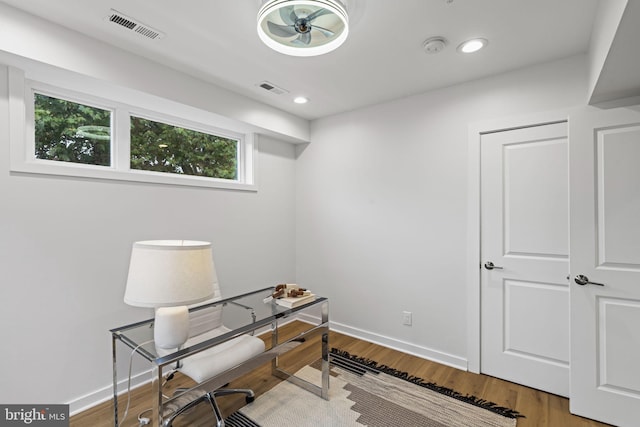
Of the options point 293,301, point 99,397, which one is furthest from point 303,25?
point 99,397

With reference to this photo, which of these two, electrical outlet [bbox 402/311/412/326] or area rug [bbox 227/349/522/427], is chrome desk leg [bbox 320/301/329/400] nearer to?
area rug [bbox 227/349/522/427]

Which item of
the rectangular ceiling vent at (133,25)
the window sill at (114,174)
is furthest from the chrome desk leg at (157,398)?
the rectangular ceiling vent at (133,25)

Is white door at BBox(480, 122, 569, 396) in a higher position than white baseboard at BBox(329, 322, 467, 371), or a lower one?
higher

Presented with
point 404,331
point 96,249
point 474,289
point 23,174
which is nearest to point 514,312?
point 474,289

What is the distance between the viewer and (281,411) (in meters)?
2.02

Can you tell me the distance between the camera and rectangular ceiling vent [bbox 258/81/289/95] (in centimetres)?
265

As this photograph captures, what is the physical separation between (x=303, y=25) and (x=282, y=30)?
0.43 ft

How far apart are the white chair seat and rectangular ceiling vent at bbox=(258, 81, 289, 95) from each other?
204 cm

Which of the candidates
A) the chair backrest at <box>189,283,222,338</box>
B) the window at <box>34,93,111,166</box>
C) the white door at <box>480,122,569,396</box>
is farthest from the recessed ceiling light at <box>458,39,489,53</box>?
the window at <box>34,93,111,166</box>

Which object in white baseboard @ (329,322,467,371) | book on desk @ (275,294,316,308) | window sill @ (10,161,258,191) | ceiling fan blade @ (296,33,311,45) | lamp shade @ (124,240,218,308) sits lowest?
white baseboard @ (329,322,467,371)

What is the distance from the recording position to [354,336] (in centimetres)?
329

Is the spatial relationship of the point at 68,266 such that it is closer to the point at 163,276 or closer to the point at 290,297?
the point at 163,276

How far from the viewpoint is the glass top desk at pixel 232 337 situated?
1316mm

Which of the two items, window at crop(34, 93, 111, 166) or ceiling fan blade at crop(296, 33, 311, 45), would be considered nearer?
ceiling fan blade at crop(296, 33, 311, 45)
